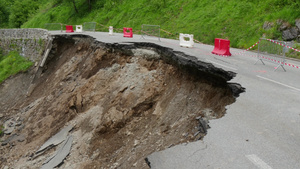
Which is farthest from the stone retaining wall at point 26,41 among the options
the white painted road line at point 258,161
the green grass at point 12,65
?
the white painted road line at point 258,161

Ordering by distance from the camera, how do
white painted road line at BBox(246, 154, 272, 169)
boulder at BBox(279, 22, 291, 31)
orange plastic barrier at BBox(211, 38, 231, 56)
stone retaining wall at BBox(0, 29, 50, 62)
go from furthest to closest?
1. stone retaining wall at BBox(0, 29, 50, 62)
2. boulder at BBox(279, 22, 291, 31)
3. orange plastic barrier at BBox(211, 38, 231, 56)
4. white painted road line at BBox(246, 154, 272, 169)

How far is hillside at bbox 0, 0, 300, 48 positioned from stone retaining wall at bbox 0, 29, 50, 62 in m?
8.97

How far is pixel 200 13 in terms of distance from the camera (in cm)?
2266

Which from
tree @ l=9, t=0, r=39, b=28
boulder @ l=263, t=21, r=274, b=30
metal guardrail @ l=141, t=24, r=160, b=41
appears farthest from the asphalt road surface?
tree @ l=9, t=0, r=39, b=28

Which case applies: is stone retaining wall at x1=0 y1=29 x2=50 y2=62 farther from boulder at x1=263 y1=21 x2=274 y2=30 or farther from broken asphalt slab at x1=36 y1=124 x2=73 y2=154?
boulder at x1=263 y1=21 x2=274 y2=30

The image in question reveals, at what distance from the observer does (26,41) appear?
2567cm

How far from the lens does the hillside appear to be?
16.1 meters

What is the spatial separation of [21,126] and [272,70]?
14288 millimetres

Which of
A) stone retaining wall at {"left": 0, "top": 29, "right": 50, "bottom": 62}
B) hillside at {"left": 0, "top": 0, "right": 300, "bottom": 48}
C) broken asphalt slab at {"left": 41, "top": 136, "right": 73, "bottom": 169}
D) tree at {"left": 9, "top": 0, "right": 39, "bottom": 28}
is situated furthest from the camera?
tree at {"left": 9, "top": 0, "right": 39, "bottom": 28}

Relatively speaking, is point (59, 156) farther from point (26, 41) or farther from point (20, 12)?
point (20, 12)

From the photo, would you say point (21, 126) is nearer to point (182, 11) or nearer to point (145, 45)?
point (145, 45)

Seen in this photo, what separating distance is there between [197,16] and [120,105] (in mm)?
14955

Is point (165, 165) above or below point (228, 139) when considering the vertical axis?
below

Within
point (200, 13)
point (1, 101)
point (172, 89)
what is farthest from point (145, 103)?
point (1, 101)
